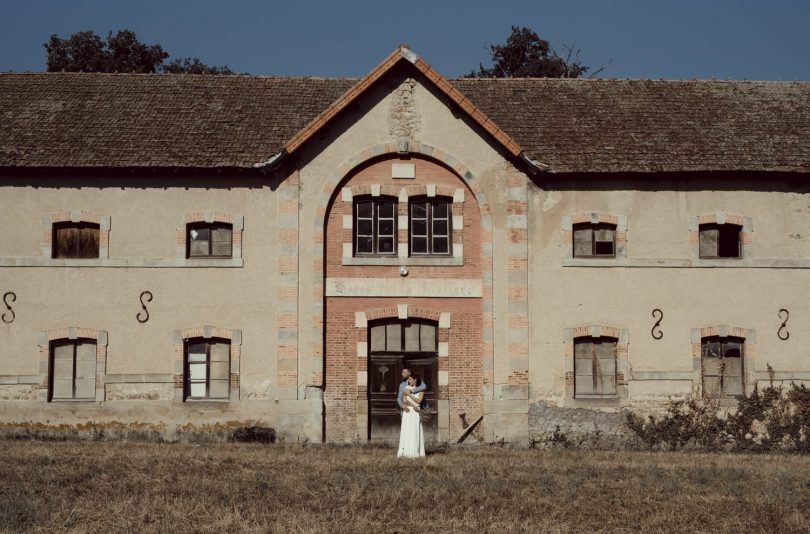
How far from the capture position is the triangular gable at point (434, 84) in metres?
23.1

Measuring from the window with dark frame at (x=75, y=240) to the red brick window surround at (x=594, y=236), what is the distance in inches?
420

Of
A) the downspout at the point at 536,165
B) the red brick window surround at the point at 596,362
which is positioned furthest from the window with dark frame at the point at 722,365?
the downspout at the point at 536,165

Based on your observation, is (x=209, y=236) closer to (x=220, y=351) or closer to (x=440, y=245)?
(x=220, y=351)

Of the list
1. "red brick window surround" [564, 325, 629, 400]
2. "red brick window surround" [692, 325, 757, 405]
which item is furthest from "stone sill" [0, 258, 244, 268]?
"red brick window surround" [692, 325, 757, 405]

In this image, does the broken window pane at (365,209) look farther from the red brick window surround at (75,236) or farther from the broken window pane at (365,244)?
the red brick window surround at (75,236)

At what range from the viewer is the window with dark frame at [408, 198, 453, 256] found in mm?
23766

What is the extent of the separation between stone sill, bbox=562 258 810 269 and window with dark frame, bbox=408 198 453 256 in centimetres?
275

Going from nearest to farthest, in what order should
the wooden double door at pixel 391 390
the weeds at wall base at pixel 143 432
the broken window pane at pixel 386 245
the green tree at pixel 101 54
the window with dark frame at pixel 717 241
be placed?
the weeds at wall base at pixel 143 432 < the wooden double door at pixel 391 390 < the broken window pane at pixel 386 245 < the window with dark frame at pixel 717 241 < the green tree at pixel 101 54

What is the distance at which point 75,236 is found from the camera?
23.7m

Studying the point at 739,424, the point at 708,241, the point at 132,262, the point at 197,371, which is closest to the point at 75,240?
the point at 132,262

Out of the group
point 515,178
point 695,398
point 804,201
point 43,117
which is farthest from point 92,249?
point 804,201

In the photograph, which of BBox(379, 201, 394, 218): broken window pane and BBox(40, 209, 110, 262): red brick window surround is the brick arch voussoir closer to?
BBox(379, 201, 394, 218): broken window pane

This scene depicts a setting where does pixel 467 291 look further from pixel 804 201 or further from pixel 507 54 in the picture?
pixel 507 54

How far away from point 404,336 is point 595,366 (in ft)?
14.4
